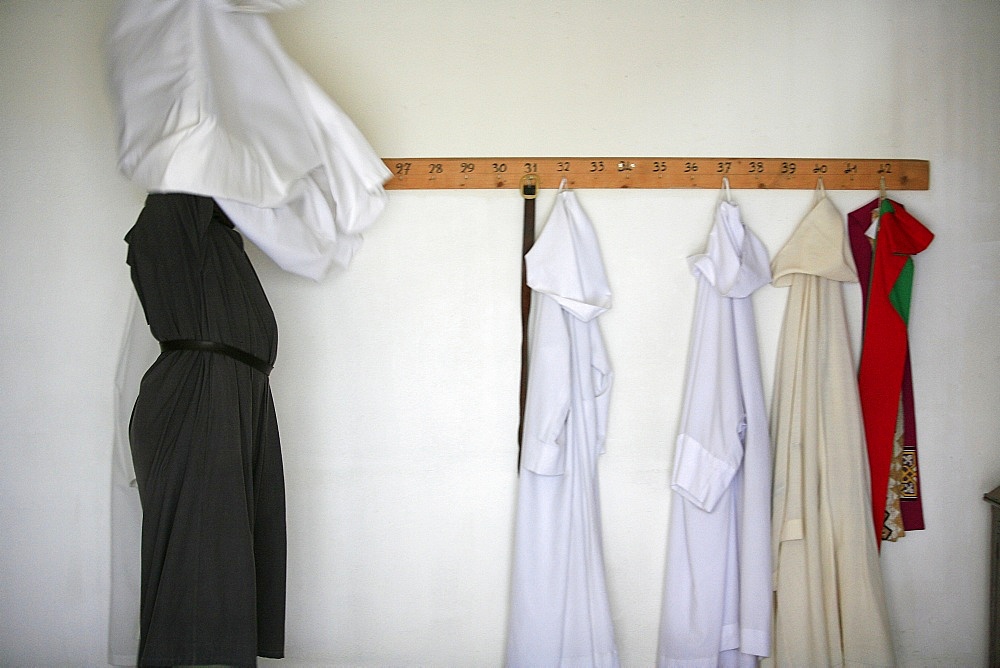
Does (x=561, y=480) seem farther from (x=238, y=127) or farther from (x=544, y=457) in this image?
(x=238, y=127)

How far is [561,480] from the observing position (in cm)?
265

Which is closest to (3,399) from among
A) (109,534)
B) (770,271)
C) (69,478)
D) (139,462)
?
(69,478)

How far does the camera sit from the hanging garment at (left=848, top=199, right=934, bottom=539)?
8.70 ft

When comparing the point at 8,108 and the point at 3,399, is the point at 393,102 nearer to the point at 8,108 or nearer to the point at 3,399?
the point at 8,108

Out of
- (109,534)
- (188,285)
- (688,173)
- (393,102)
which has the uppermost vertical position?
(393,102)

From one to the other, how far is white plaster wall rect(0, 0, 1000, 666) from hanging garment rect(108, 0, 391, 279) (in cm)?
31

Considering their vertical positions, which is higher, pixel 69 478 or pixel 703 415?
pixel 703 415

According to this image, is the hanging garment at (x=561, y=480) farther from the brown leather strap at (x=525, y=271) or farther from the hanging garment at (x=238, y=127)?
the hanging garment at (x=238, y=127)

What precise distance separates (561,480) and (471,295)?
0.64 m

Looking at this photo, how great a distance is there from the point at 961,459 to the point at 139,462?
2401 millimetres

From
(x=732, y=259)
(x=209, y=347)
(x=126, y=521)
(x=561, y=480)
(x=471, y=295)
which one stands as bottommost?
(x=126, y=521)

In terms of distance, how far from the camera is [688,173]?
2.73 m

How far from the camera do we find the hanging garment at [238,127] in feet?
7.07

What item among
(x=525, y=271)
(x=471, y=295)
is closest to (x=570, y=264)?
(x=525, y=271)
